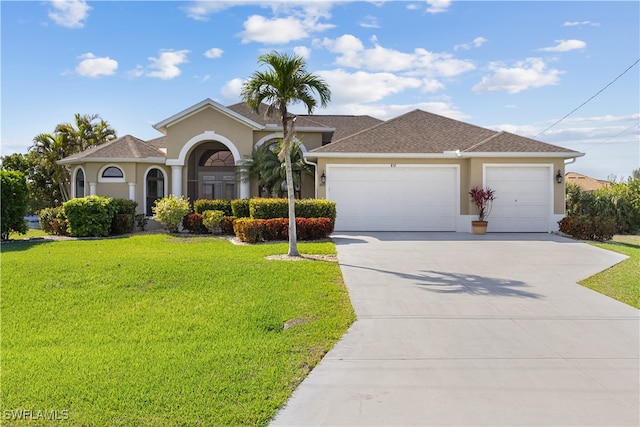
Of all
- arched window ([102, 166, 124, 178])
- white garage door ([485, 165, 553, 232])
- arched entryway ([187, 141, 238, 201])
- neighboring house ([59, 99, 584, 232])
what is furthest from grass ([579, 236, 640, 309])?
arched window ([102, 166, 124, 178])

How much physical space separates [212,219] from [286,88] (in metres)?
7.13

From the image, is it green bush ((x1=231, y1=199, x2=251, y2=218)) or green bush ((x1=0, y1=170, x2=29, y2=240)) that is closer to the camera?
green bush ((x1=0, y1=170, x2=29, y2=240))

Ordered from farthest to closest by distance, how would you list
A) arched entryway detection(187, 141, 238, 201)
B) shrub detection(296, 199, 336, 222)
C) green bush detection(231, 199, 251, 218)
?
arched entryway detection(187, 141, 238, 201)
green bush detection(231, 199, 251, 218)
shrub detection(296, 199, 336, 222)

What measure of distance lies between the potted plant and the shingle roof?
1.53 meters

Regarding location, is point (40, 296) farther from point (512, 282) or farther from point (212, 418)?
point (512, 282)

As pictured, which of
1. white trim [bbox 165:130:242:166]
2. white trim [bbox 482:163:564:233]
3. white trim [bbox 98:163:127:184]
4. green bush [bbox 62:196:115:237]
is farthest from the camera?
white trim [bbox 98:163:127:184]

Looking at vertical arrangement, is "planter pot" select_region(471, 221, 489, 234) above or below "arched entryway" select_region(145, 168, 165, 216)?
below

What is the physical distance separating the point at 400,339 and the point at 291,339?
1.35 metres

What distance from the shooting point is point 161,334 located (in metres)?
6.31

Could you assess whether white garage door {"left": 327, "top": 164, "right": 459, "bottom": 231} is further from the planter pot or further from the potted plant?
the planter pot

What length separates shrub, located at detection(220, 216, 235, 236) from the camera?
17.4m

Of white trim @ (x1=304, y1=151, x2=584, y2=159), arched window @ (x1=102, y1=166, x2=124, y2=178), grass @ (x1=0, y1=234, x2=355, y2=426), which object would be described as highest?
white trim @ (x1=304, y1=151, x2=584, y2=159)

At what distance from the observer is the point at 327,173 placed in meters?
18.1

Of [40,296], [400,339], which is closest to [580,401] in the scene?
[400,339]
